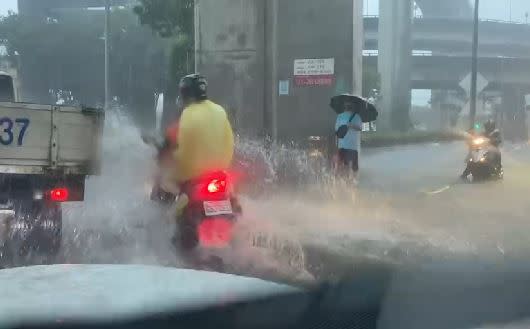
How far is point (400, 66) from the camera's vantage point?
51781mm

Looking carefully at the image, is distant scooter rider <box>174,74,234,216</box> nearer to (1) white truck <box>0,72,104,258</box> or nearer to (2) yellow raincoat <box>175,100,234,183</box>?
(2) yellow raincoat <box>175,100,234,183</box>

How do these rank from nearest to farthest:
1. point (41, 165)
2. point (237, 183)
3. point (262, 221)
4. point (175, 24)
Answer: point (41, 165), point (262, 221), point (237, 183), point (175, 24)

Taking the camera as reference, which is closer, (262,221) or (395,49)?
(262,221)

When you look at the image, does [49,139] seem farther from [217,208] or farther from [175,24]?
[175,24]

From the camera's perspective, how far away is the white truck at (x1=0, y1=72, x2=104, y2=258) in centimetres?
649

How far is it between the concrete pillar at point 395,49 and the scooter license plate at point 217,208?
46604 millimetres

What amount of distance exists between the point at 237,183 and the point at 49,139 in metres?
5.44

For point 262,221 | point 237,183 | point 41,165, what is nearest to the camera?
point 41,165

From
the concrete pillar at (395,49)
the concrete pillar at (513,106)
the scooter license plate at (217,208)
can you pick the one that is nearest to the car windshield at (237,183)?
the scooter license plate at (217,208)

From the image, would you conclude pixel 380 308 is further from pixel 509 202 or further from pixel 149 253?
pixel 509 202

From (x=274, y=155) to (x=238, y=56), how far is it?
8.48ft

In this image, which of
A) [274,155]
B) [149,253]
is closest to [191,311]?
[149,253]

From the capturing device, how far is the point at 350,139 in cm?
1459

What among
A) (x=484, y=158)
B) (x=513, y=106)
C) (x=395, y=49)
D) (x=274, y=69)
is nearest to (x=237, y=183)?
(x=274, y=69)
